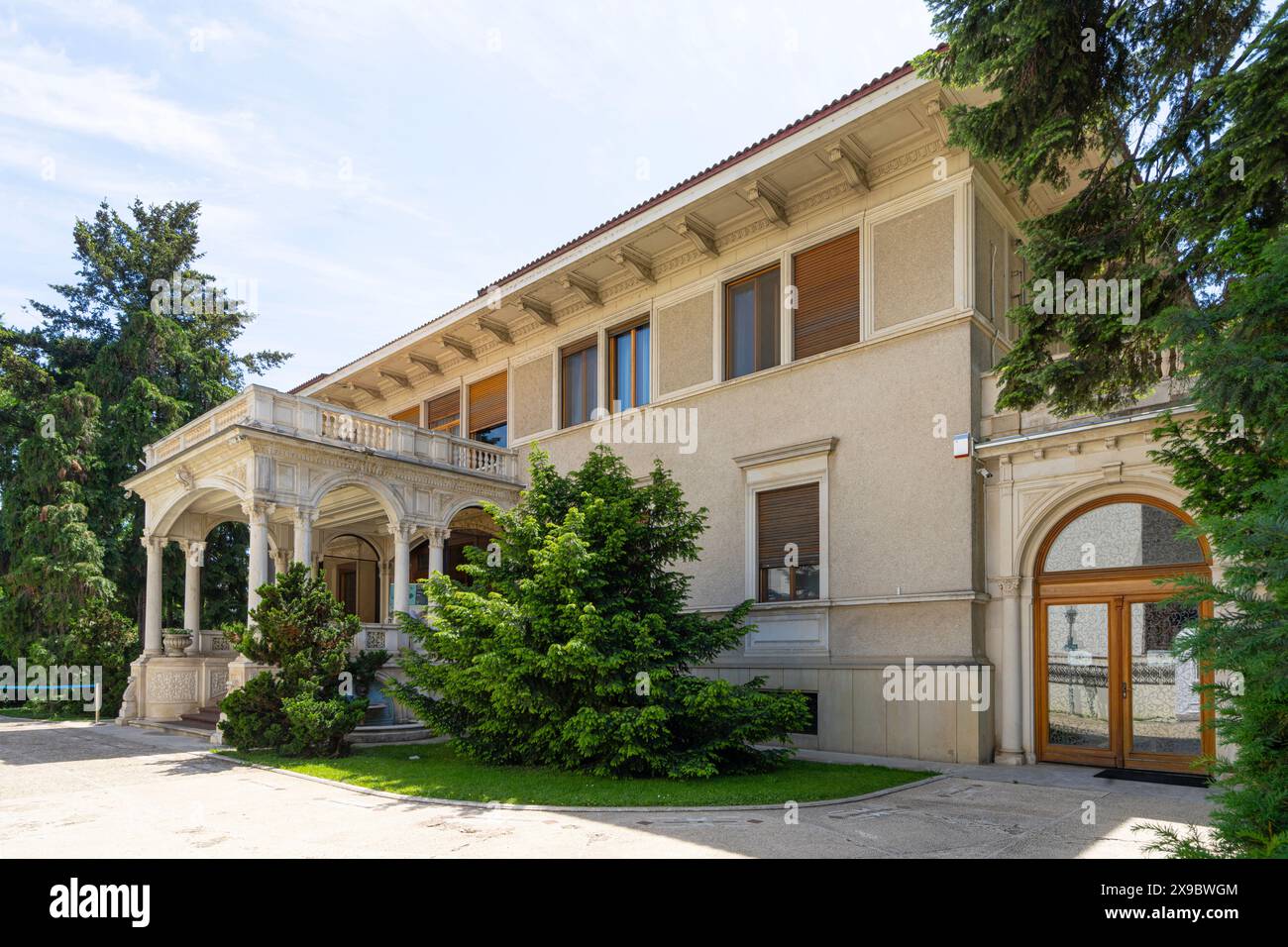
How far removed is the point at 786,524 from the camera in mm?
15492

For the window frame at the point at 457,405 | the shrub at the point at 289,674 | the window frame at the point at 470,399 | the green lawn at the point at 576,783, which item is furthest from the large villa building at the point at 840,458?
the green lawn at the point at 576,783

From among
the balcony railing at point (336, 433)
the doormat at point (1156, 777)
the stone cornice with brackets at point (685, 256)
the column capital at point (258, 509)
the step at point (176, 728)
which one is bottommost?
the step at point (176, 728)

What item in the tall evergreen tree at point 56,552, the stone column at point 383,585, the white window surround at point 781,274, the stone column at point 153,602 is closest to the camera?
the white window surround at point 781,274

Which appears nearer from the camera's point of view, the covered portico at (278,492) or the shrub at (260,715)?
the shrub at (260,715)

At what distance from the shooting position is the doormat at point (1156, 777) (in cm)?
1086

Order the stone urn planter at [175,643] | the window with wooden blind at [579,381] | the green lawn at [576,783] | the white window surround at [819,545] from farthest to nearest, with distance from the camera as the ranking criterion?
1. the stone urn planter at [175,643]
2. the window with wooden blind at [579,381]
3. the white window surround at [819,545]
4. the green lawn at [576,783]

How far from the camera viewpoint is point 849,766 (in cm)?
1209

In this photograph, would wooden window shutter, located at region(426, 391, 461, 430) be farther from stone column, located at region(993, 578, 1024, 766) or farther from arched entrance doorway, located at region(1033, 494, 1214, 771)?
arched entrance doorway, located at region(1033, 494, 1214, 771)

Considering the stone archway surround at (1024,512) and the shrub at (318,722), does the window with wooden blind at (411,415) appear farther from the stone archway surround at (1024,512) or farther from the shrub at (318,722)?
the stone archway surround at (1024,512)

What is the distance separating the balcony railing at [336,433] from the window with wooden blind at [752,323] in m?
6.46

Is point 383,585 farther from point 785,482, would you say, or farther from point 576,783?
point 576,783

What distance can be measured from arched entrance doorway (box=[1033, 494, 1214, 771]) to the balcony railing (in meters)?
12.1

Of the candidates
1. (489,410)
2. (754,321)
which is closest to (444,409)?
(489,410)

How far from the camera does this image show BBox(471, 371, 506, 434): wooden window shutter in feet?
70.8
